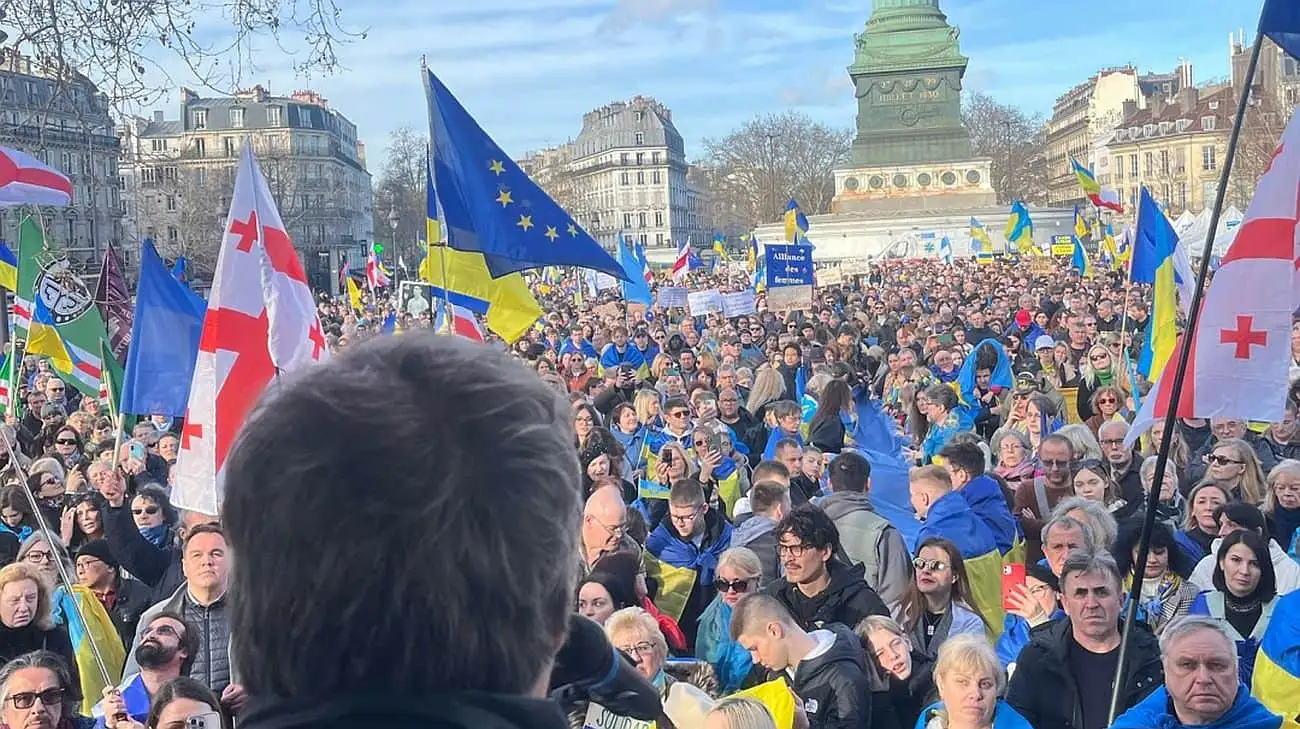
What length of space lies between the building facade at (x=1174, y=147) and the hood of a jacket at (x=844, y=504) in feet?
295

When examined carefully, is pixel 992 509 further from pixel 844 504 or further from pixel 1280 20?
pixel 1280 20

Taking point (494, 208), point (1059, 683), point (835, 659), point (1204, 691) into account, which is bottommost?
point (1059, 683)

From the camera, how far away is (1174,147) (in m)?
99.1

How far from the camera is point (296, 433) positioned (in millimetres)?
1265

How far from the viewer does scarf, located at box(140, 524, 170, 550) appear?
6699mm

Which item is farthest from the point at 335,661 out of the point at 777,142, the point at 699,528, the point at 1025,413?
the point at 777,142

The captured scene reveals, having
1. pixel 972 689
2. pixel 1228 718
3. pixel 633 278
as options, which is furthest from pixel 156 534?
pixel 633 278

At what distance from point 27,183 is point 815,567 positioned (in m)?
5.14

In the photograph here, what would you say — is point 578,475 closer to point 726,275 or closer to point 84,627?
point 84,627

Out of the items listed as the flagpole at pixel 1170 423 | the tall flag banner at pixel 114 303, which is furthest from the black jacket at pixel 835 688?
the tall flag banner at pixel 114 303

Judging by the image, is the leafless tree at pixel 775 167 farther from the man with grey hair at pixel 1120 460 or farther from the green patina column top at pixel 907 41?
the man with grey hair at pixel 1120 460

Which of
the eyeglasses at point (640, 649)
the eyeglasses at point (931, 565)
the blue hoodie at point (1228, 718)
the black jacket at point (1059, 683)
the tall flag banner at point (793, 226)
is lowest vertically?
the black jacket at point (1059, 683)

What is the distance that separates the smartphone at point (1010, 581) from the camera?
17.6 feet

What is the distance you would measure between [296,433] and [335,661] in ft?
0.65
